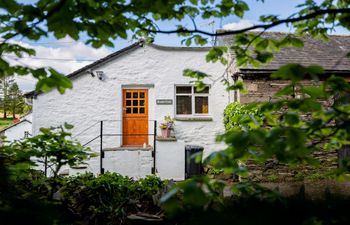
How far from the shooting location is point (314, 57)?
1055cm

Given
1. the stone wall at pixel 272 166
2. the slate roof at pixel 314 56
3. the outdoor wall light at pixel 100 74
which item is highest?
the slate roof at pixel 314 56

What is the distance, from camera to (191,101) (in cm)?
1127

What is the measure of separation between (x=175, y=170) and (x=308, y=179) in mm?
4057

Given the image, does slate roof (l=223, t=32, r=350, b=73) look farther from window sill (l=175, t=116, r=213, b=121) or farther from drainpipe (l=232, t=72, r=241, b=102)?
window sill (l=175, t=116, r=213, b=121)

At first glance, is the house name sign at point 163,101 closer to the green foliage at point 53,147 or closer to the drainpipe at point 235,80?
the drainpipe at point 235,80

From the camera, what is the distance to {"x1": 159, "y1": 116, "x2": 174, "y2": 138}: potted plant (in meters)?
10.6

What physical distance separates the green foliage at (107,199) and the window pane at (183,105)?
6.03m

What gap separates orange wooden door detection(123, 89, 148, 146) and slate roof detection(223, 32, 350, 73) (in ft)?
12.4

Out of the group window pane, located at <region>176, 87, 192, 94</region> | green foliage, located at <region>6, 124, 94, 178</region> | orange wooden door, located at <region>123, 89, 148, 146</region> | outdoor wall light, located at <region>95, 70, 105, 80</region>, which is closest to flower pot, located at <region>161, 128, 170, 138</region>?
orange wooden door, located at <region>123, 89, 148, 146</region>

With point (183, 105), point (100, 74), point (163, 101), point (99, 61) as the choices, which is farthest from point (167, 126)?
point (99, 61)

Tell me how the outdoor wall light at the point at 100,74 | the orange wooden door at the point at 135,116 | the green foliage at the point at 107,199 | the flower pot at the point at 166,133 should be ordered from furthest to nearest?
the orange wooden door at the point at 135,116
the outdoor wall light at the point at 100,74
the flower pot at the point at 166,133
the green foliage at the point at 107,199

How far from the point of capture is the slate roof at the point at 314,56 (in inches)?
384

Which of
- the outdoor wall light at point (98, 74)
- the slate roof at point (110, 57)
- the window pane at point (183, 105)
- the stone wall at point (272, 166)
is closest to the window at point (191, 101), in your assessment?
the window pane at point (183, 105)

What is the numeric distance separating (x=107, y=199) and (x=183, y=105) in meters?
6.61
